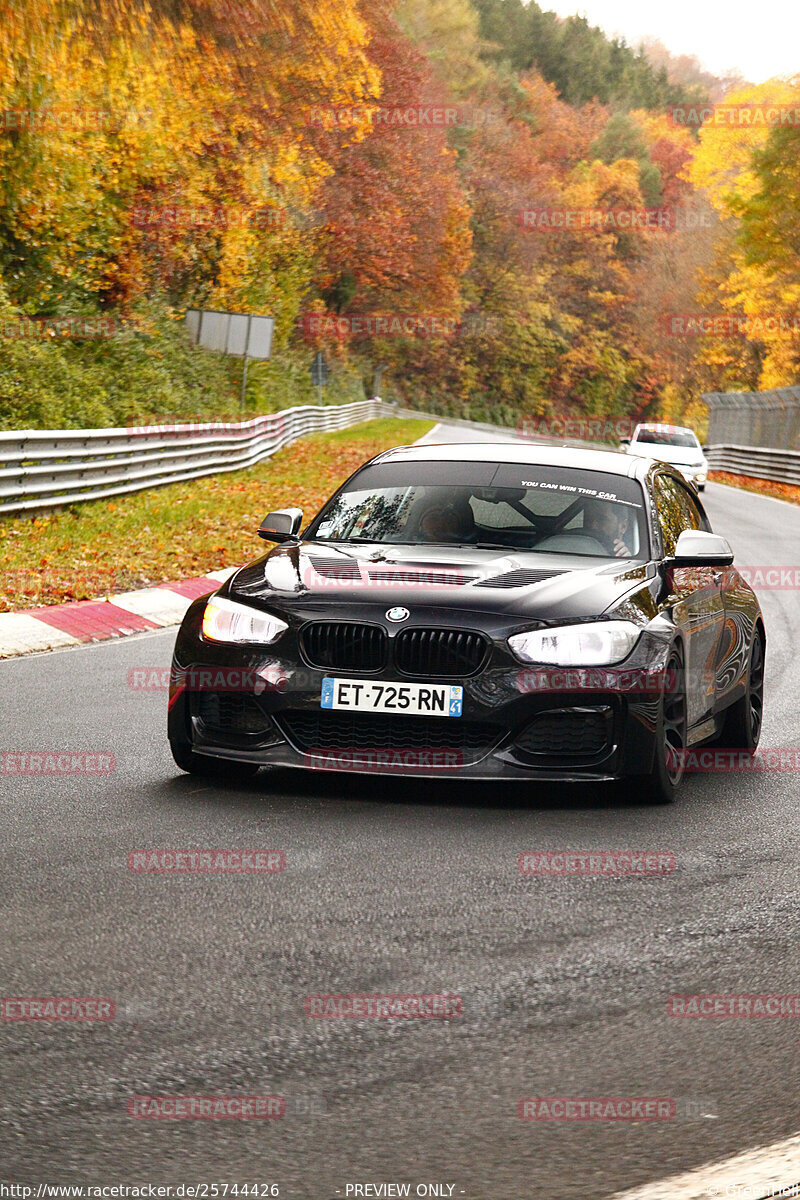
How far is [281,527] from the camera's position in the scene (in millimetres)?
7891

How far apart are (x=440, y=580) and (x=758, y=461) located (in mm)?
42596

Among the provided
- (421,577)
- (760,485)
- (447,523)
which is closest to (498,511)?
(447,523)

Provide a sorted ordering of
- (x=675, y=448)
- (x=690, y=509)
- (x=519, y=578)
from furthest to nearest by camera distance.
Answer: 1. (x=675, y=448)
2. (x=690, y=509)
3. (x=519, y=578)

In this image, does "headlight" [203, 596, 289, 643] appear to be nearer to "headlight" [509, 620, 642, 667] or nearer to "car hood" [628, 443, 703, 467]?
"headlight" [509, 620, 642, 667]

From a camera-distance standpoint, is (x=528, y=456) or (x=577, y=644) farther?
(x=528, y=456)

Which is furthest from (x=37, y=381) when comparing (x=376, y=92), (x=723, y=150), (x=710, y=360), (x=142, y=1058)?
(x=723, y=150)

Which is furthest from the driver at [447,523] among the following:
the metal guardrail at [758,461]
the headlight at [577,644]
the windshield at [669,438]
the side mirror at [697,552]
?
the metal guardrail at [758,461]

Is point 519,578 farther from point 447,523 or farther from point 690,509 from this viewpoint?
point 690,509

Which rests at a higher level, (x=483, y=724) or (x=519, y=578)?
(x=519, y=578)

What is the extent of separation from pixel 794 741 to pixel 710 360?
245ft

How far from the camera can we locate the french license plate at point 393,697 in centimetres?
645

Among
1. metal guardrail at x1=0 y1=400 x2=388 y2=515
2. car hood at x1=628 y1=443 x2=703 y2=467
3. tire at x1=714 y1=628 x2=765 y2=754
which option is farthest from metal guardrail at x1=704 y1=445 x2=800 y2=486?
tire at x1=714 y1=628 x2=765 y2=754

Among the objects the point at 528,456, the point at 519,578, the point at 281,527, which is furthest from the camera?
the point at 528,456

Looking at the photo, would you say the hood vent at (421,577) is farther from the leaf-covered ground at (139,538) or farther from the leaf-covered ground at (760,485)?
the leaf-covered ground at (760,485)
